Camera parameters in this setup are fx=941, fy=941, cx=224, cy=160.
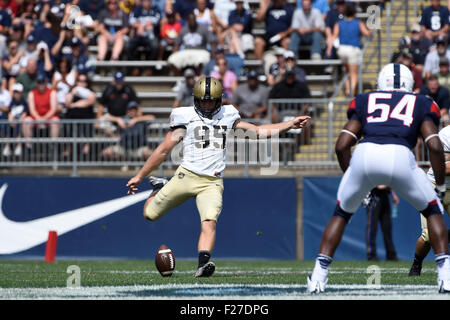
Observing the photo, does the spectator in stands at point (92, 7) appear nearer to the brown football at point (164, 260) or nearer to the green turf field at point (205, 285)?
the green turf field at point (205, 285)

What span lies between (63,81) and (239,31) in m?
3.81

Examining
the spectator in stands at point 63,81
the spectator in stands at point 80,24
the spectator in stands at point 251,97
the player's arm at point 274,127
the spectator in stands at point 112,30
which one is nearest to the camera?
the player's arm at point 274,127

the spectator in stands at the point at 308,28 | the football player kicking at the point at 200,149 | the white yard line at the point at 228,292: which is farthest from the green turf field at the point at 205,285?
the spectator in stands at the point at 308,28

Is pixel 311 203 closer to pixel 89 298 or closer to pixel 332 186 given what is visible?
pixel 332 186

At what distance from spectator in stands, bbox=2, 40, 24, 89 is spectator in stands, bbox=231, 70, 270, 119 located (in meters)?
5.02

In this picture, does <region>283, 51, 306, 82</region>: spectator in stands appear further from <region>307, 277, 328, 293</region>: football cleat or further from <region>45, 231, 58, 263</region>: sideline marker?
<region>307, 277, 328, 293</region>: football cleat

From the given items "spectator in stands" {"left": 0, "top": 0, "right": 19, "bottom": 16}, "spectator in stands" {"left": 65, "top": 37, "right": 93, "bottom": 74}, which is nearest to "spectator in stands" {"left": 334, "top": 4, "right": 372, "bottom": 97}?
"spectator in stands" {"left": 65, "top": 37, "right": 93, "bottom": 74}

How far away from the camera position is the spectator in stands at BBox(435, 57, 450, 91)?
17.3 metres

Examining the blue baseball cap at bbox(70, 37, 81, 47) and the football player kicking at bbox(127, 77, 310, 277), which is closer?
the football player kicking at bbox(127, 77, 310, 277)

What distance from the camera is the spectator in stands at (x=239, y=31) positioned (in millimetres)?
19609

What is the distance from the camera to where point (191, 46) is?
19484 millimetres

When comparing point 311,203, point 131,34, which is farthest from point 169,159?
point 131,34

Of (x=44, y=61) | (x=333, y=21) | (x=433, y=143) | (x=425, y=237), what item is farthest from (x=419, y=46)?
(x=433, y=143)

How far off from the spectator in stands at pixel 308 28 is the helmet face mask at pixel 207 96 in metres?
9.84
